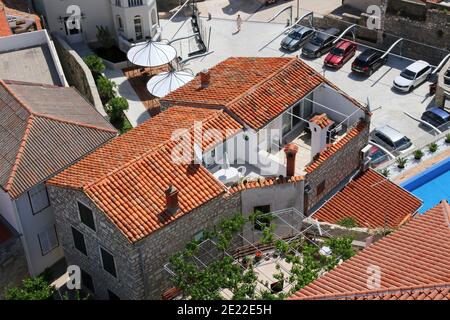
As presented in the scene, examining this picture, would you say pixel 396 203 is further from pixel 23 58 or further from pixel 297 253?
pixel 23 58

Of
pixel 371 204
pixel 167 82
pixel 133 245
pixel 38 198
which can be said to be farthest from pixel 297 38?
pixel 133 245

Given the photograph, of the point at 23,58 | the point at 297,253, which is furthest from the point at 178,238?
the point at 23,58

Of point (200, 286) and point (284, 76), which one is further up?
point (284, 76)

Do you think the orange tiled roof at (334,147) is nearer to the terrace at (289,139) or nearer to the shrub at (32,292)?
the terrace at (289,139)

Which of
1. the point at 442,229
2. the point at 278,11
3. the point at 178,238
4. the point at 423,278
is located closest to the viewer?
the point at 423,278

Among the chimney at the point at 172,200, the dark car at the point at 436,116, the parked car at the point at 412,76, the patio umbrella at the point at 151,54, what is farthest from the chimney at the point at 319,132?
the parked car at the point at 412,76

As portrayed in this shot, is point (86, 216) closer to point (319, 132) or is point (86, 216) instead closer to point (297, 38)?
point (319, 132)
